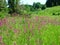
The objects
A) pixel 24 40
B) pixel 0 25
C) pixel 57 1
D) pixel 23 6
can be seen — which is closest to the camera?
pixel 24 40

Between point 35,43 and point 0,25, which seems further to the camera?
point 0,25

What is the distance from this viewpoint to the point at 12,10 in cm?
2648

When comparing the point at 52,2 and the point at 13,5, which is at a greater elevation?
the point at 13,5

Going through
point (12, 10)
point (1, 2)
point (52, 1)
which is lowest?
point (52, 1)

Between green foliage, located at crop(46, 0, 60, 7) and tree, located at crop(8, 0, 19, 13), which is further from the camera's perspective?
green foliage, located at crop(46, 0, 60, 7)

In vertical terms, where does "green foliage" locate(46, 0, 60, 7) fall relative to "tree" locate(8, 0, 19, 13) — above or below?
below

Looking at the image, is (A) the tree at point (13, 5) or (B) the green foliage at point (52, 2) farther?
(B) the green foliage at point (52, 2)

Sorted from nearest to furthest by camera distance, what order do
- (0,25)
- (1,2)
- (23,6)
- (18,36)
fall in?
(18,36)
(0,25)
(1,2)
(23,6)

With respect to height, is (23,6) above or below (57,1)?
above

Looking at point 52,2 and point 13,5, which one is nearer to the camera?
point 13,5

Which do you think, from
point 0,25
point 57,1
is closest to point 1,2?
point 0,25

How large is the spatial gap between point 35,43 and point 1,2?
45.7 feet

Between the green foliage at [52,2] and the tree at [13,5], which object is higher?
the tree at [13,5]

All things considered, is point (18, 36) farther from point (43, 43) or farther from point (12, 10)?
point (12, 10)
